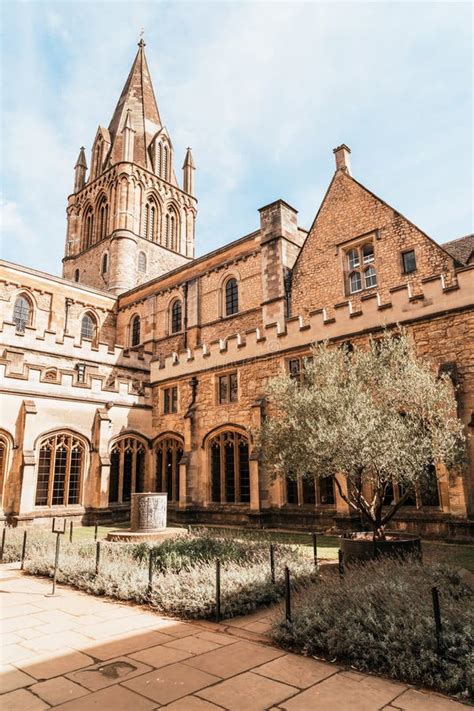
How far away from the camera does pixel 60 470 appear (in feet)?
62.7

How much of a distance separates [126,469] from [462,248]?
17.5 metres

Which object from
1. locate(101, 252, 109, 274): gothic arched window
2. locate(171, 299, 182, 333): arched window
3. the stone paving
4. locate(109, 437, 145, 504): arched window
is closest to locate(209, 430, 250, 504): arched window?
locate(109, 437, 145, 504): arched window

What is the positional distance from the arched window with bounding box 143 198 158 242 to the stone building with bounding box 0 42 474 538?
13261mm

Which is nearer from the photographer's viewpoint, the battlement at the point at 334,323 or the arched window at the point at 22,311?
the battlement at the point at 334,323

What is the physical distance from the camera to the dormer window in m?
18.8

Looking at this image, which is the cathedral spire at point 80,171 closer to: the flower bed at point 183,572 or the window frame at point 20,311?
the window frame at point 20,311

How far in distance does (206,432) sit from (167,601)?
12.8 meters

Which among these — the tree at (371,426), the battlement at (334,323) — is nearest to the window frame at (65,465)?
the battlement at (334,323)

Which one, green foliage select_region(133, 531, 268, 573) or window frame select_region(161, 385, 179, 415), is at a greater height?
window frame select_region(161, 385, 179, 415)

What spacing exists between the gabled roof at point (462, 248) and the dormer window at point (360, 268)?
3.02m

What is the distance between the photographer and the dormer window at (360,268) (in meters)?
18.8

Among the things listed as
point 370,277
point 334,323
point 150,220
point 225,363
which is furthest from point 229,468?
point 150,220

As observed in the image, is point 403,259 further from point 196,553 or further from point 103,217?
point 103,217

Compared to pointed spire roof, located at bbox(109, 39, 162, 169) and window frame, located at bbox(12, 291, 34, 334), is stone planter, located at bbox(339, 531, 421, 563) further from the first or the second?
pointed spire roof, located at bbox(109, 39, 162, 169)
